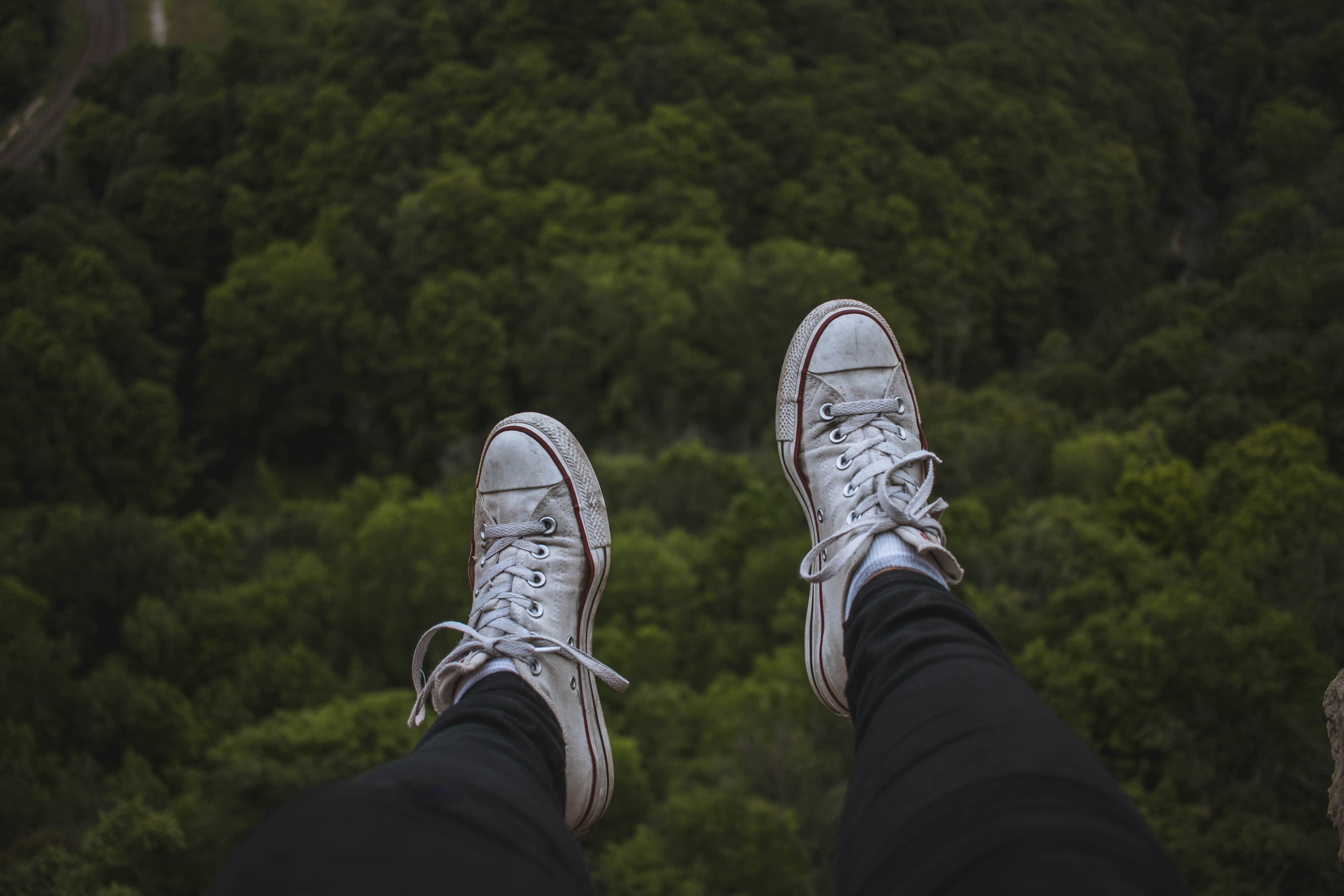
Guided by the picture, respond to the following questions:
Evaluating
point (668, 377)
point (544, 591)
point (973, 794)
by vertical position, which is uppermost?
point (973, 794)

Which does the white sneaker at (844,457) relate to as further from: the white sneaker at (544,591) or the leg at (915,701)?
the white sneaker at (544,591)

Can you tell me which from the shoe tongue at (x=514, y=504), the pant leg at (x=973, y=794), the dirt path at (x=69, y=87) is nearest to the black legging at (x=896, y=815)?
Result: the pant leg at (x=973, y=794)

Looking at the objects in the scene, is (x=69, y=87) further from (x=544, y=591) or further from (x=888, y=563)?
(x=888, y=563)

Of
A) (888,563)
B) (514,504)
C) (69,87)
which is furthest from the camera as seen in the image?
(69,87)

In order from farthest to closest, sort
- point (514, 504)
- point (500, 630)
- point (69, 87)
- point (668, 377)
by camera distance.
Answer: point (69, 87)
point (668, 377)
point (514, 504)
point (500, 630)

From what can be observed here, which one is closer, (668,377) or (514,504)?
(514,504)

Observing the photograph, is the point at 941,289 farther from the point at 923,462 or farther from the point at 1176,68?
the point at 923,462

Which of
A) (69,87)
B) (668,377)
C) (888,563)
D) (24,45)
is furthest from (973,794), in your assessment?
(69,87)
